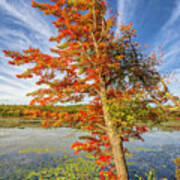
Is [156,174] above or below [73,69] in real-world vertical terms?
below

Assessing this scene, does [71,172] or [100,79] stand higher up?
[100,79]

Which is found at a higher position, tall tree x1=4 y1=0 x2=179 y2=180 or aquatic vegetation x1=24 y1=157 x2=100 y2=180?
tall tree x1=4 y1=0 x2=179 y2=180

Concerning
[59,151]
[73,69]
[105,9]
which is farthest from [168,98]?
[59,151]

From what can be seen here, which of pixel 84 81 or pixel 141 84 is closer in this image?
pixel 141 84

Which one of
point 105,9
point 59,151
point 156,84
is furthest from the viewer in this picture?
point 59,151

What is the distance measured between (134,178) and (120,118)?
748cm

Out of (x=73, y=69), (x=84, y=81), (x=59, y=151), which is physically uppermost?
(x=73, y=69)

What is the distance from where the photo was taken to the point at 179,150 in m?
15.8

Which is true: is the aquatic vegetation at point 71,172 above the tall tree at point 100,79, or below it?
below

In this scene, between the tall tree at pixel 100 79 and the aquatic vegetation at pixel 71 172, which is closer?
the tall tree at pixel 100 79

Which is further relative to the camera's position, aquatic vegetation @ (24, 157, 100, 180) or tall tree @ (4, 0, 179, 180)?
aquatic vegetation @ (24, 157, 100, 180)

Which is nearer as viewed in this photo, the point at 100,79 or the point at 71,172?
the point at 100,79

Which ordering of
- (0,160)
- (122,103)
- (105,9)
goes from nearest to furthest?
(122,103)
(105,9)
(0,160)

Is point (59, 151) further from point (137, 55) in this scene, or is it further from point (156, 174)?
point (137, 55)
